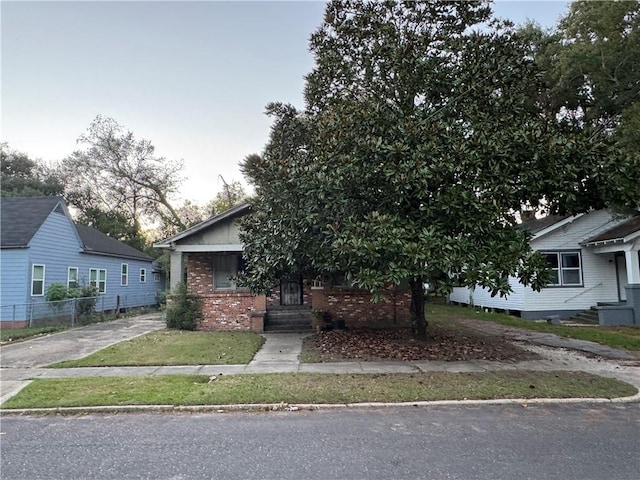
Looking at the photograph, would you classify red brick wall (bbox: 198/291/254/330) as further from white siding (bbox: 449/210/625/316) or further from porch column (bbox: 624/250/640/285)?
porch column (bbox: 624/250/640/285)

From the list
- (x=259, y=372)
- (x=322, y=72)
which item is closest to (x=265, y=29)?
(x=322, y=72)

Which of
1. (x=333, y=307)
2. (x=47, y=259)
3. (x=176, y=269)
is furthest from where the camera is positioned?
(x=47, y=259)

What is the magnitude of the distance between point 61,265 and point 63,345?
8.56 metres

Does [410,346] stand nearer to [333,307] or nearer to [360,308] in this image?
[360,308]

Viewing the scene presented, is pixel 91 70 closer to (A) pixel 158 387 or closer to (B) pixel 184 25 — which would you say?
(B) pixel 184 25

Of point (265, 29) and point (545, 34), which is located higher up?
point (545, 34)

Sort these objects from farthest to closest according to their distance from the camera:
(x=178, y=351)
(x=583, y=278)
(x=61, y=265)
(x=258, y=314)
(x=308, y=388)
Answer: (x=61, y=265), (x=583, y=278), (x=258, y=314), (x=178, y=351), (x=308, y=388)

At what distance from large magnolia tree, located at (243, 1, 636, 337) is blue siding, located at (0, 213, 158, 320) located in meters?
11.4

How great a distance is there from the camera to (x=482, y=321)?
16281mm

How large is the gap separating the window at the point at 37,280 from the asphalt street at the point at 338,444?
12912 mm

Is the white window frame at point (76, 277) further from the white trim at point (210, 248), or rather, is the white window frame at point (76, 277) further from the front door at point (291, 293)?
the front door at point (291, 293)

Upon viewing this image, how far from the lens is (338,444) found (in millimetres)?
4359

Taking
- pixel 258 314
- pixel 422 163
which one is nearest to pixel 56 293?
pixel 258 314

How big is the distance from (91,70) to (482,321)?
16544 millimetres
